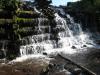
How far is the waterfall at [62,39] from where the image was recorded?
1000 inches

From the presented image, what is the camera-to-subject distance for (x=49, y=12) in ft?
103

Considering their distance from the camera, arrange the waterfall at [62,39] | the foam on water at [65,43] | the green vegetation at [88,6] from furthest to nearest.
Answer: the green vegetation at [88,6] → the waterfall at [62,39] → the foam on water at [65,43]

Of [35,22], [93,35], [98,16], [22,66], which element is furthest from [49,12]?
[22,66]

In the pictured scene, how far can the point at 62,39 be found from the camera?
96.3 ft

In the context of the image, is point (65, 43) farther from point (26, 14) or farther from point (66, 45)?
point (26, 14)

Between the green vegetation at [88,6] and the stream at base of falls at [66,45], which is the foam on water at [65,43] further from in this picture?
the green vegetation at [88,6]

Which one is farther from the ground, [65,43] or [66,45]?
[65,43]

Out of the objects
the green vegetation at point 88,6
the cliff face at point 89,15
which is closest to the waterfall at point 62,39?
the cliff face at point 89,15

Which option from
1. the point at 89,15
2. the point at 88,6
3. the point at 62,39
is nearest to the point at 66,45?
the point at 62,39

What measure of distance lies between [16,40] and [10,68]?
590cm

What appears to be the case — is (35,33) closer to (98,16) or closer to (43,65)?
(43,65)

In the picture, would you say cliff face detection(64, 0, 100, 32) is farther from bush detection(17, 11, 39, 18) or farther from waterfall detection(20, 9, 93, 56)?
bush detection(17, 11, 39, 18)

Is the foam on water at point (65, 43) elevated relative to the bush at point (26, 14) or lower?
lower

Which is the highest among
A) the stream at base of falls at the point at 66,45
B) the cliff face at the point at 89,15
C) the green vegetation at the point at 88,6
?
the green vegetation at the point at 88,6
